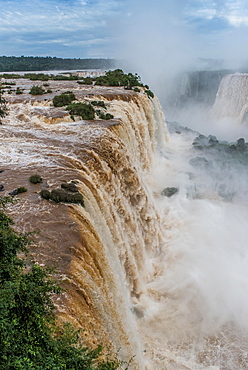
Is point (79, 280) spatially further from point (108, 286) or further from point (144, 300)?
point (144, 300)

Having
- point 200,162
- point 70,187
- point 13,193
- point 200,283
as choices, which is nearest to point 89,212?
point 70,187

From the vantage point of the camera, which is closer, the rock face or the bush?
the rock face

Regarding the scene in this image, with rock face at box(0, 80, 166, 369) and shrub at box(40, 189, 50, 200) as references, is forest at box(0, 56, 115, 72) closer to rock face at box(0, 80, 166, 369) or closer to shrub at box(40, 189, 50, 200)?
rock face at box(0, 80, 166, 369)

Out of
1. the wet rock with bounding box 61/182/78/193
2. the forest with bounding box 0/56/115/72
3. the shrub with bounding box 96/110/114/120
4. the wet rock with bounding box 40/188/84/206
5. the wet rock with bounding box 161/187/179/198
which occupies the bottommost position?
the wet rock with bounding box 161/187/179/198

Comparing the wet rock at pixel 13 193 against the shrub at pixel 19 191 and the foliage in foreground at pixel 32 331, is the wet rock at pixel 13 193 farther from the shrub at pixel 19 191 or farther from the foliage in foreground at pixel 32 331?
the foliage in foreground at pixel 32 331

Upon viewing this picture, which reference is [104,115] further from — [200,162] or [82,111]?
[200,162]

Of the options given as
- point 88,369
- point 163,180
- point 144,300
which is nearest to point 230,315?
point 144,300

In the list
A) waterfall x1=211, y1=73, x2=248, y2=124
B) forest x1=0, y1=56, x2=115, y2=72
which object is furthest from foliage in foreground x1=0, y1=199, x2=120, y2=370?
forest x1=0, y1=56, x2=115, y2=72
